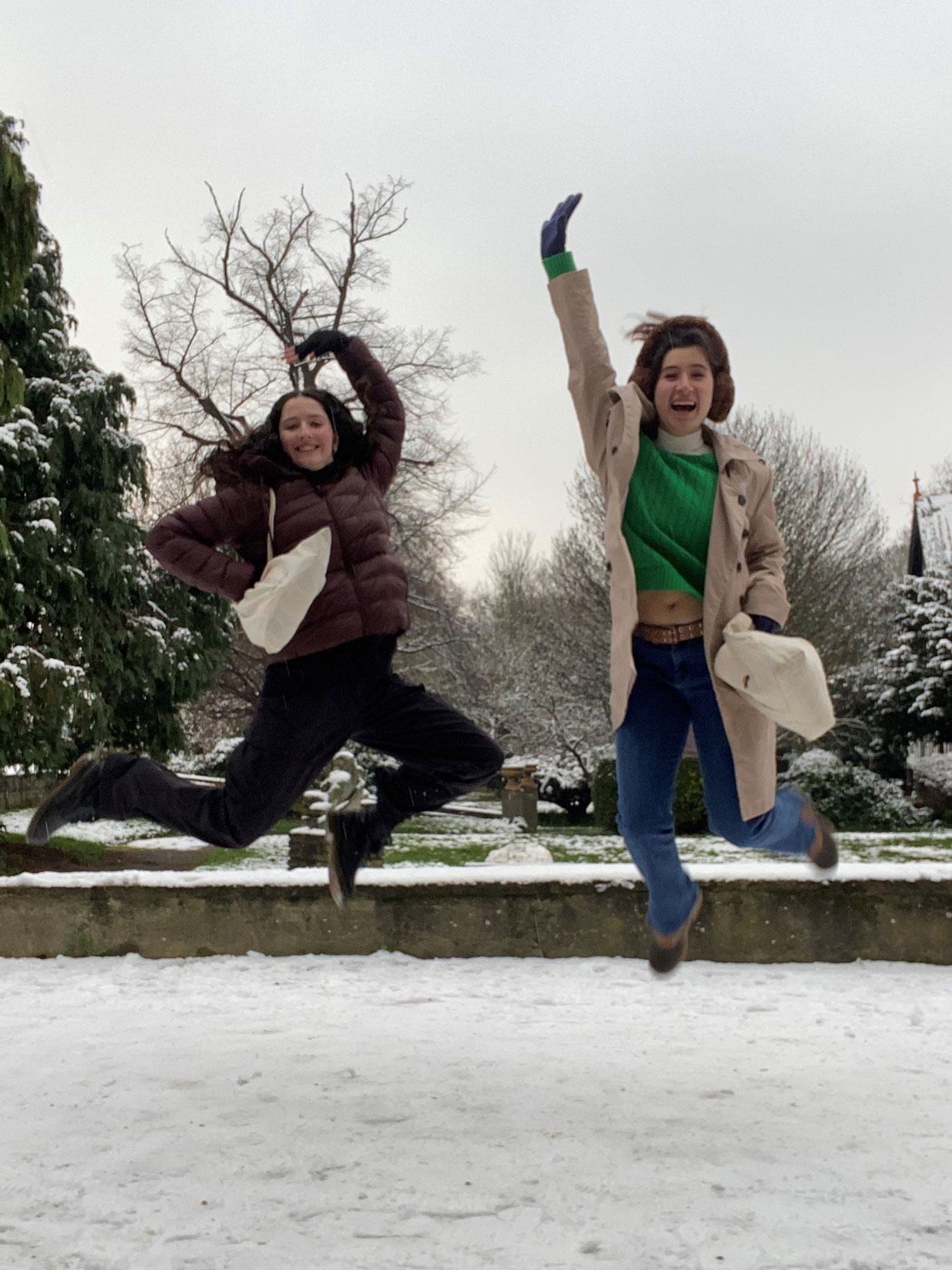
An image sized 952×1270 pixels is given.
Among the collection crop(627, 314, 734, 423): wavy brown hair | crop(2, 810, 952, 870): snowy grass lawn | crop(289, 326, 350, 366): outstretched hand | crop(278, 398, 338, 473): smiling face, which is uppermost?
crop(289, 326, 350, 366): outstretched hand

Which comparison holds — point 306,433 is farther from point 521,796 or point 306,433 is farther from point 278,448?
point 521,796

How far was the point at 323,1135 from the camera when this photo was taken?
446 centimetres

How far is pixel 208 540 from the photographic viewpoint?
3.91m

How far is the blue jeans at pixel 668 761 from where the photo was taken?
11.7 feet

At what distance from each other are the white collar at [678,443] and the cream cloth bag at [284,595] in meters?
1.13

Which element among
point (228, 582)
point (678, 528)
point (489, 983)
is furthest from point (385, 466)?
point (489, 983)

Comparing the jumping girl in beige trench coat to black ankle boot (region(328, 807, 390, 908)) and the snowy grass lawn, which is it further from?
the snowy grass lawn

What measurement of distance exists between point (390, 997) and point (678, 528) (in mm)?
3792

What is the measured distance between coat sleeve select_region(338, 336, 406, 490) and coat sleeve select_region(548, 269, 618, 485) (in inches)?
31.8

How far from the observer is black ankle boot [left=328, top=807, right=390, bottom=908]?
4.25 m

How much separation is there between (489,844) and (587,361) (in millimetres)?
12083

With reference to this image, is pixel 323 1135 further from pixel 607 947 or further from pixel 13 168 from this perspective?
pixel 13 168

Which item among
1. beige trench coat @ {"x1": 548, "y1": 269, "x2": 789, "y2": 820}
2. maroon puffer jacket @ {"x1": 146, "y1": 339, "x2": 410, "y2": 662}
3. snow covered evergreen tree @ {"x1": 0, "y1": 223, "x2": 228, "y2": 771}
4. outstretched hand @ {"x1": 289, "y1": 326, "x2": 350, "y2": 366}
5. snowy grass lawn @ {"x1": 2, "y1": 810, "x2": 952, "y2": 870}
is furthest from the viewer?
snowy grass lawn @ {"x1": 2, "y1": 810, "x2": 952, "y2": 870}

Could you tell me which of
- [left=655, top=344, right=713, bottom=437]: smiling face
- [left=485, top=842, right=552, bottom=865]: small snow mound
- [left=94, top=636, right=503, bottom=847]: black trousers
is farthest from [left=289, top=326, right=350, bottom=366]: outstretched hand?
[left=485, top=842, right=552, bottom=865]: small snow mound
